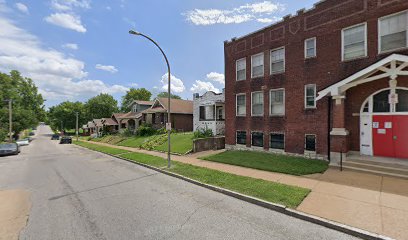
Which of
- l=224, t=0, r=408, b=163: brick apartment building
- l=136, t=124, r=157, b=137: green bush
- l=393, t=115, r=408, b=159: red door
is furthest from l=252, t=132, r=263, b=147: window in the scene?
l=136, t=124, r=157, b=137: green bush

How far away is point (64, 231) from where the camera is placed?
182 inches

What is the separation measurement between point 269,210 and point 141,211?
364 cm

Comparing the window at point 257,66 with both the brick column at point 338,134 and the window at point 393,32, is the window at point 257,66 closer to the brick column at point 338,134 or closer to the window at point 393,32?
the brick column at point 338,134

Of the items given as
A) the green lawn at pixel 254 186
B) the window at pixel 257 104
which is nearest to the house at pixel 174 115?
the window at pixel 257 104

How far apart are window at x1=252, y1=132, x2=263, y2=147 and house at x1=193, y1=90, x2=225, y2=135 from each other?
5.61 metres

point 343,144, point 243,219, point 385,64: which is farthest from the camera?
point 343,144

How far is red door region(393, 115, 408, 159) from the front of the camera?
9.11 metres

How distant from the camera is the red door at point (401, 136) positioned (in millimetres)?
9109

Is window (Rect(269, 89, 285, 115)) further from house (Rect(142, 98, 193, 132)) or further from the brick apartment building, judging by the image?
house (Rect(142, 98, 193, 132))

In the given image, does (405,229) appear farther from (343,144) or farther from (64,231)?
(64,231)

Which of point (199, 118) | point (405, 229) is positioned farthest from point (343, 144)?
point (199, 118)

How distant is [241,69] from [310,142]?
7.60 metres

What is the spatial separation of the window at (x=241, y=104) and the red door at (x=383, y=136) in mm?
7990

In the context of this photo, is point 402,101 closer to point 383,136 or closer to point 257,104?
point 383,136
